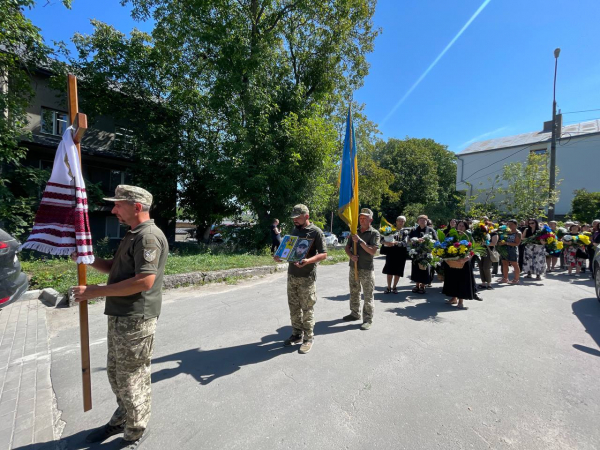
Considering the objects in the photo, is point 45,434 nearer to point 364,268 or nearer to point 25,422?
point 25,422

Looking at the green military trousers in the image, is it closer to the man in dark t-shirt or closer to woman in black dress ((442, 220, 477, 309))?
the man in dark t-shirt

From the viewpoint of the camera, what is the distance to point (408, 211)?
32.9 metres

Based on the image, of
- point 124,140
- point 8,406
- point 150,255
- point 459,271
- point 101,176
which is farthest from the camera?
point 101,176

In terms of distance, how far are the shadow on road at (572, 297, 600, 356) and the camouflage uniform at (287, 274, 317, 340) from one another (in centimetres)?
398

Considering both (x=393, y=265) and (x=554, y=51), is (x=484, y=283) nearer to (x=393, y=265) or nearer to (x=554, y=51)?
(x=393, y=265)

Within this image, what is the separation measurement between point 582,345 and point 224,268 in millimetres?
8003

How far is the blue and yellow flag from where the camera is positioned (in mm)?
5172

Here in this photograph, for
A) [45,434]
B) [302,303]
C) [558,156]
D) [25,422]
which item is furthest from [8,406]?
[558,156]

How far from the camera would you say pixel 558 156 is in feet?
83.0

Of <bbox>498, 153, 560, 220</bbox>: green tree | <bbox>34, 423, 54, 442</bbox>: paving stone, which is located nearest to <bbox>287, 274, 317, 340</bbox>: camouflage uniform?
<bbox>34, 423, 54, 442</bbox>: paving stone

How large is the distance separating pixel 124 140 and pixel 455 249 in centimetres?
1915

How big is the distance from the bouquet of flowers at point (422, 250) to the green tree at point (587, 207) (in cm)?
2070

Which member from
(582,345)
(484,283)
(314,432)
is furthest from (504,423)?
(484,283)

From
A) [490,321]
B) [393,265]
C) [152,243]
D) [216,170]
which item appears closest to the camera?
[152,243]
